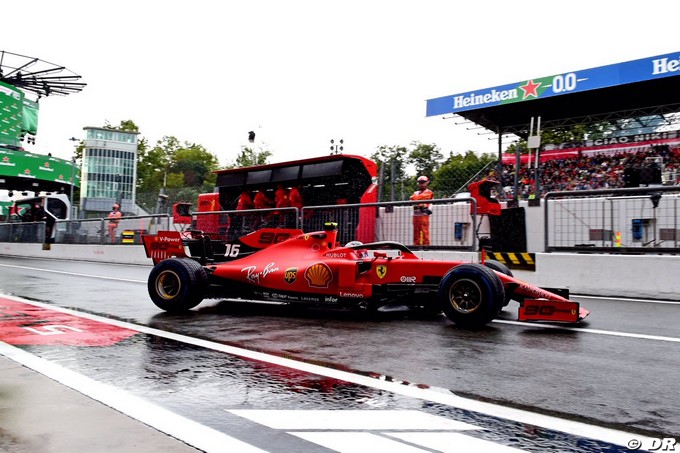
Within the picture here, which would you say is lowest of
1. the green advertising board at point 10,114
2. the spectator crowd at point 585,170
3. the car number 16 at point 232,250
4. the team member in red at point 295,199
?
the car number 16 at point 232,250

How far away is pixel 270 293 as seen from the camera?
6.29m

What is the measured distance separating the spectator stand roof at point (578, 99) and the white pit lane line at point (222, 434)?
22066 millimetres

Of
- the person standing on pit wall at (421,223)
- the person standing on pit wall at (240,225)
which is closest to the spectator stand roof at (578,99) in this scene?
the person standing on pit wall at (421,223)

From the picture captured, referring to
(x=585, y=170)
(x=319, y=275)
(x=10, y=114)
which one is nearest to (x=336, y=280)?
(x=319, y=275)

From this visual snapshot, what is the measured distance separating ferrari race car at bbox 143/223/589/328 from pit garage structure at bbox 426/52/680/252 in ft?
52.3

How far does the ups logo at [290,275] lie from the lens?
6133 millimetres

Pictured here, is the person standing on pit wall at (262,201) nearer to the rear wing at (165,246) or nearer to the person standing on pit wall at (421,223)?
the person standing on pit wall at (421,223)

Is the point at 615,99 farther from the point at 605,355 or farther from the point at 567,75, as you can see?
the point at 605,355

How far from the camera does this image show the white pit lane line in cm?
237

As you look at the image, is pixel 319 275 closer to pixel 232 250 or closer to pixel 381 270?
pixel 381 270

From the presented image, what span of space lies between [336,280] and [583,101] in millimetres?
23560

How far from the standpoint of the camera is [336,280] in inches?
232

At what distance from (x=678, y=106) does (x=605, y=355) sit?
25.8 meters

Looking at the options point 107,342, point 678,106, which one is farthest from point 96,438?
point 678,106
